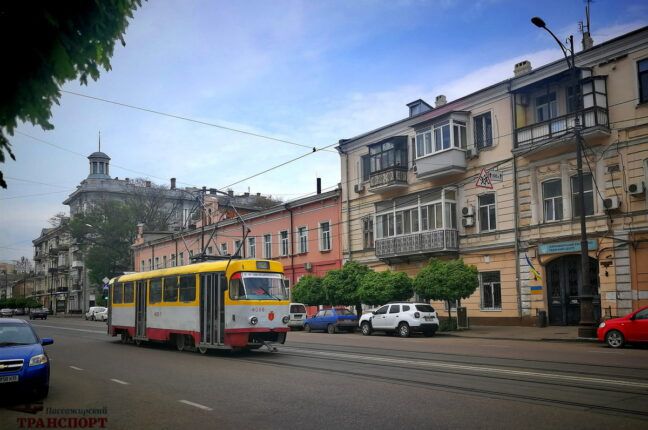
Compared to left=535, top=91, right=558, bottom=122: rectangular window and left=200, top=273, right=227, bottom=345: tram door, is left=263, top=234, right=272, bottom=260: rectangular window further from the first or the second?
left=200, top=273, right=227, bottom=345: tram door

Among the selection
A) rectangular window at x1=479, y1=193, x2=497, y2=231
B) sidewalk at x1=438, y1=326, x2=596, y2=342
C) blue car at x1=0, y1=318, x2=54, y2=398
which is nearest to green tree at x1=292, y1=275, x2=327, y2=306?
sidewalk at x1=438, y1=326, x2=596, y2=342

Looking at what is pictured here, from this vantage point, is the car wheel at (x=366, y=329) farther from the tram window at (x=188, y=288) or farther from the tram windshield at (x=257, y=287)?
the tram window at (x=188, y=288)

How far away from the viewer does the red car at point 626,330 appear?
60.7ft

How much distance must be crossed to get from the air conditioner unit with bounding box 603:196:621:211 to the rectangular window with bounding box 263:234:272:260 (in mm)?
→ 29039

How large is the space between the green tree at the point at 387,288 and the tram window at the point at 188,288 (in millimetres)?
14147

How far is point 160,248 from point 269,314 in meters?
52.7

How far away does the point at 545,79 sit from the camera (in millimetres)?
28750

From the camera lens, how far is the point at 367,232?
133 ft

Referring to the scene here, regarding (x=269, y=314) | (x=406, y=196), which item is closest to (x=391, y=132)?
(x=406, y=196)

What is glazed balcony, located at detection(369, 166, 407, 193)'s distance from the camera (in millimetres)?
36875

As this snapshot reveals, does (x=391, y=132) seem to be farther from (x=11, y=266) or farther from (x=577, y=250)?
(x=11, y=266)

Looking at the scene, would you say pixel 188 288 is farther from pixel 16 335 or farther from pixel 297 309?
pixel 297 309

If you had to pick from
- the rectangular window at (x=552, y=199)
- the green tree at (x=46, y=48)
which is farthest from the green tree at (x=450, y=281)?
the green tree at (x=46, y=48)

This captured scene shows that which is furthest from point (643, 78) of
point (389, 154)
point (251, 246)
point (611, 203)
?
point (251, 246)
